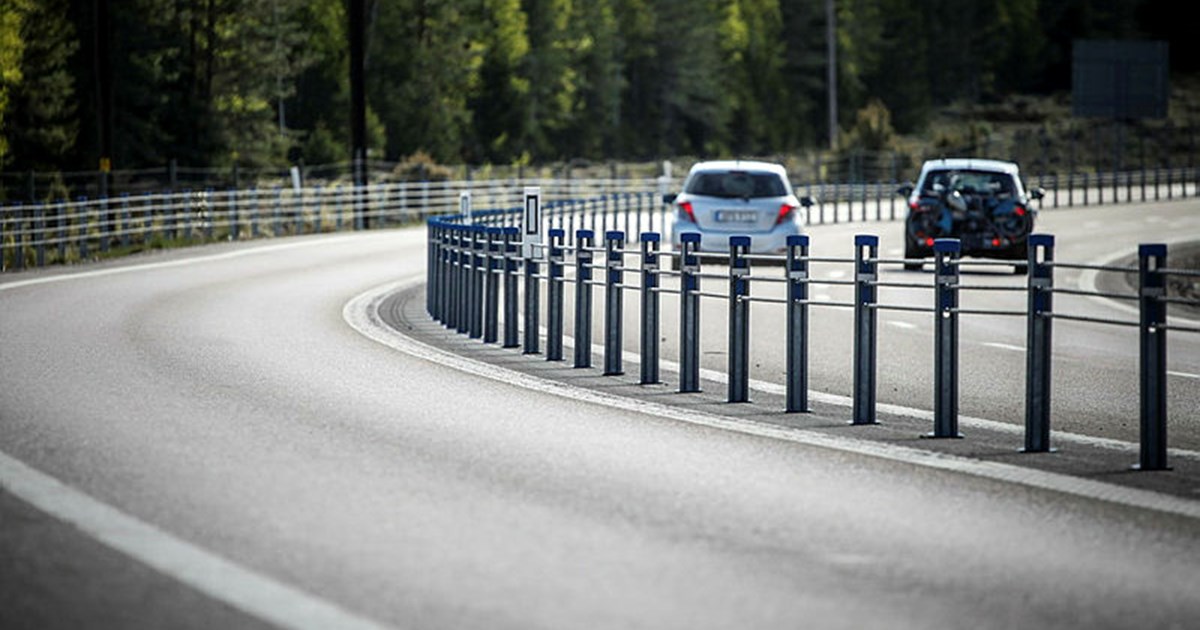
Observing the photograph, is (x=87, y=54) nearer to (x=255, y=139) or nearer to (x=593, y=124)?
(x=255, y=139)

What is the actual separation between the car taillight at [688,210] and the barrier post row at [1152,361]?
20.6 meters

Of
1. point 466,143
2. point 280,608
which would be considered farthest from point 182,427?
point 466,143

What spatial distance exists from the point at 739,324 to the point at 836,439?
2.56 metres

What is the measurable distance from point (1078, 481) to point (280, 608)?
4717mm

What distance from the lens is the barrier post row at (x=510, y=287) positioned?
1942cm

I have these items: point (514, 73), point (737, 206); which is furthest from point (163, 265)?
point (514, 73)

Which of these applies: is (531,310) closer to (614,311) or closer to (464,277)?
(614,311)

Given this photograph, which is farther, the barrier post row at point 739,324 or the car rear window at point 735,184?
the car rear window at point 735,184

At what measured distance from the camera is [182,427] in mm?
12750

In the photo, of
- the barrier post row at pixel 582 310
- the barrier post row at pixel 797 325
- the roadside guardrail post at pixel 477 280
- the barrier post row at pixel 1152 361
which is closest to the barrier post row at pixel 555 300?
the barrier post row at pixel 582 310

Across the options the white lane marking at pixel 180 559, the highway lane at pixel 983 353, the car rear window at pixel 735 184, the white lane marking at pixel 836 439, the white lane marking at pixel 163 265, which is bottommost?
the white lane marking at pixel 163 265

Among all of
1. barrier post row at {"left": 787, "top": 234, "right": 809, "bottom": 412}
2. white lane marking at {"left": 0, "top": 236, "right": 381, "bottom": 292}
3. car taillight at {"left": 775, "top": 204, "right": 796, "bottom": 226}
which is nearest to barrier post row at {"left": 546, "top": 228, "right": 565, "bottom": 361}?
barrier post row at {"left": 787, "top": 234, "right": 809, "bottom": 412}

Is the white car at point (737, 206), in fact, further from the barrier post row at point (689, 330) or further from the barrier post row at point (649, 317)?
the barrier post row at point (689, 330)

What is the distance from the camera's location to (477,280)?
68.1ft
